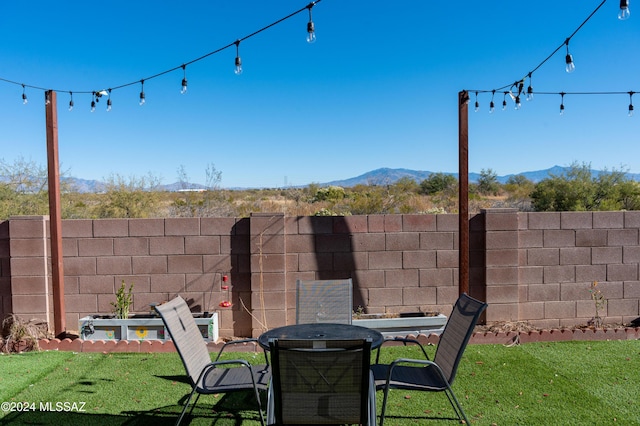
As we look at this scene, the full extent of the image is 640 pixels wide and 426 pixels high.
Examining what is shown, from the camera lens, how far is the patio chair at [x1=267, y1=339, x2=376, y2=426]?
78.3 inches

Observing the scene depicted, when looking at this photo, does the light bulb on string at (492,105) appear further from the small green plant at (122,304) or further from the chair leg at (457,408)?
the small green plant at (122,304)

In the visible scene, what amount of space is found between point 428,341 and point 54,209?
437 cm

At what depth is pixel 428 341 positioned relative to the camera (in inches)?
191

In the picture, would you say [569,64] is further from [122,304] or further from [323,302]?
[122,304]

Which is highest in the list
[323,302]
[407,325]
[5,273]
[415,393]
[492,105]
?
[492,105]

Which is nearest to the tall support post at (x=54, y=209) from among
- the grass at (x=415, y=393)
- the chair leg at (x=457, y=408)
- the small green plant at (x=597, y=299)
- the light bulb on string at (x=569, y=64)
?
the grass at (x=415, y=393)

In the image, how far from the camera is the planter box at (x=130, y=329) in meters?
4.94

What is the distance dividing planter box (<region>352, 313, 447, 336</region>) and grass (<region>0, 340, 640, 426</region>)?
1.01ft

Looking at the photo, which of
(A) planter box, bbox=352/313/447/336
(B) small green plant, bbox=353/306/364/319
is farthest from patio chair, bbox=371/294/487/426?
(B) small green plant, bbox=353/306/364/319

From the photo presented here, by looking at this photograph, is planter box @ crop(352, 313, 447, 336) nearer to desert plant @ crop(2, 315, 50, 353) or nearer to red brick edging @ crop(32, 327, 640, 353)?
red brick edging @ crop(32, 327, 640, 353)

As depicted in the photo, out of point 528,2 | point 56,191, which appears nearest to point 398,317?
point 56,191

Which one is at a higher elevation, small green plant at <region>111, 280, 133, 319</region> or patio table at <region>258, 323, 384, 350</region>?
patio table at <region>258, 323, 384, 350</region>

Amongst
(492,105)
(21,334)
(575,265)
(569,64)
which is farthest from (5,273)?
(575,265)

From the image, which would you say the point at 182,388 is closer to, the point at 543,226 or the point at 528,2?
the point at 543,226
